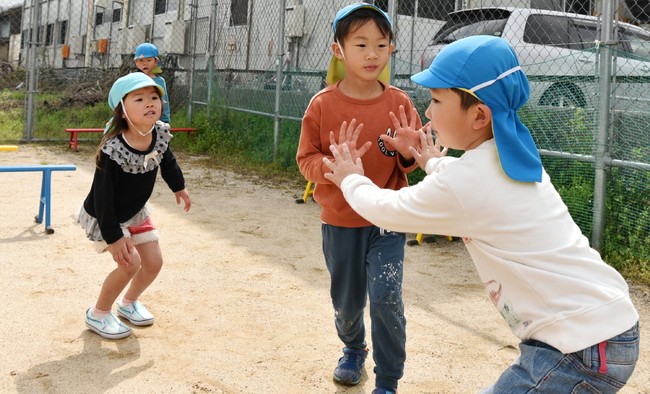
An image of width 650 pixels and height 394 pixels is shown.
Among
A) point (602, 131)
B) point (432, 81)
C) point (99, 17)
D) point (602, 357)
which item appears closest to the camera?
point (602, 357)

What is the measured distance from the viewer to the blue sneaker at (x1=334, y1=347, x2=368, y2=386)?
289 cm

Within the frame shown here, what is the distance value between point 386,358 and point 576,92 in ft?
11.3

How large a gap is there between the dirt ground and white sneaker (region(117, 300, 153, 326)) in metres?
0.05

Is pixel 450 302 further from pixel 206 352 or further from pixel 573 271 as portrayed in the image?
pixel 573 271

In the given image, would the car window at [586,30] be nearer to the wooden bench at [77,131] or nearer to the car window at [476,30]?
the car window at [476,30]

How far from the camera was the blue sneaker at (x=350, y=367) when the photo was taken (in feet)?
9.49

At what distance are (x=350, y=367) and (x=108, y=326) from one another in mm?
1275

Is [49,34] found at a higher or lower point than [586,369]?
higher

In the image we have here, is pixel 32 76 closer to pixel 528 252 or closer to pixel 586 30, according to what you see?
pixel 586 30

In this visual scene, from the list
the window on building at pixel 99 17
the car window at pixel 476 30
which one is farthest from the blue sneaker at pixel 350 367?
the window on building at pixel 99 17

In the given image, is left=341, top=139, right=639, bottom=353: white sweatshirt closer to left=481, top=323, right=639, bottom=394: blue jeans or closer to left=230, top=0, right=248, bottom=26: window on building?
left=481, top=323, right=639, bottom=394: blue jeans

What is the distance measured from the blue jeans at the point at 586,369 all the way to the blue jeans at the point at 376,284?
966 millimetres

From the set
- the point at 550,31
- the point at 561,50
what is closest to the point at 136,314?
the point at 561,50

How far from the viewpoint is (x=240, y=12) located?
43.6 feet
